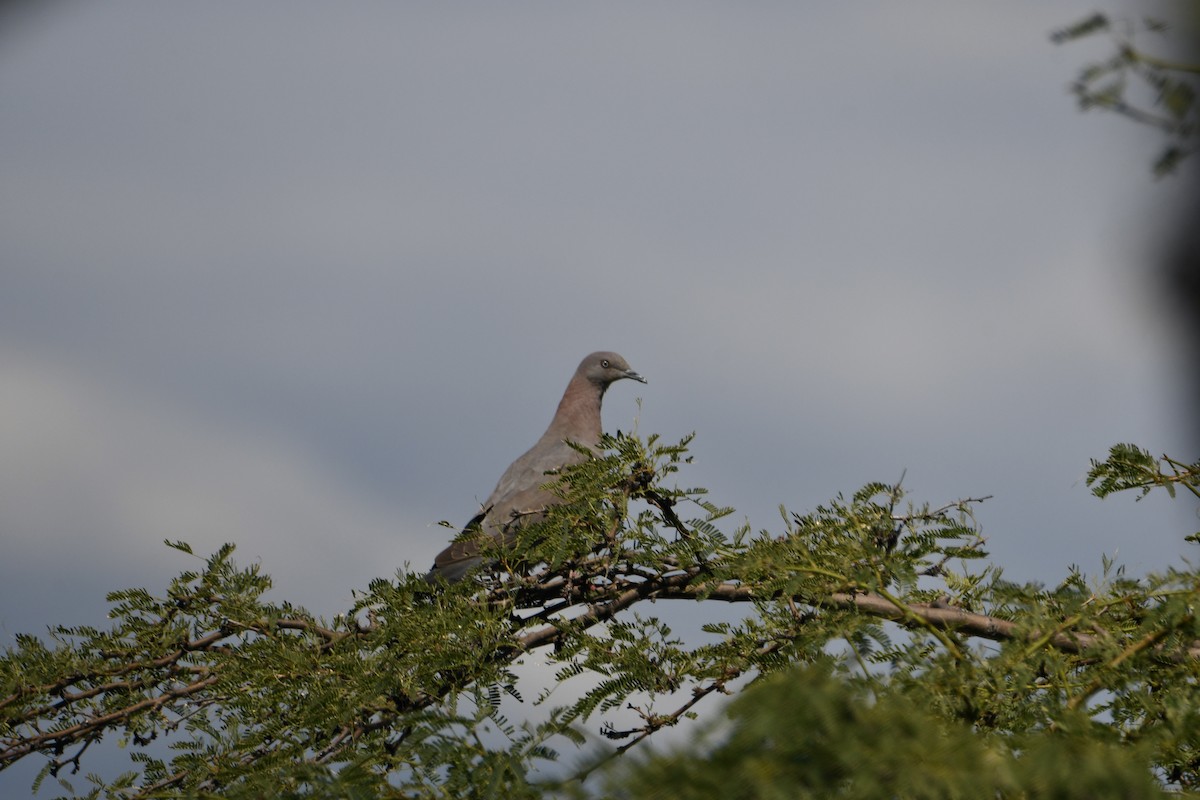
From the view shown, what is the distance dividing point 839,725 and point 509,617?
9.96ft

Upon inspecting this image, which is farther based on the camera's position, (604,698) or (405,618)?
(405,618)

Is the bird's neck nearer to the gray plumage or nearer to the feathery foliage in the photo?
the gray plumage

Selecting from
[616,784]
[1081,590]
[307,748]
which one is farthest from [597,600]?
[616,784]

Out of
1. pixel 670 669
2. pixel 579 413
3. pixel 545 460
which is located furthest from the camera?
pixel 579 413

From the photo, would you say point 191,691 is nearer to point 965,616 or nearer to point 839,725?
point 965,616

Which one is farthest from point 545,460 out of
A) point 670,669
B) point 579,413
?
point 670,669

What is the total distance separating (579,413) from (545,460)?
1.39 metres

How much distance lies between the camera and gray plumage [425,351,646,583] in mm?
6363

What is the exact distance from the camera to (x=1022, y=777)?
189 cm

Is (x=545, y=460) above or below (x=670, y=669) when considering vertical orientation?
above

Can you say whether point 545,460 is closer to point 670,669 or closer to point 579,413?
point 579,413

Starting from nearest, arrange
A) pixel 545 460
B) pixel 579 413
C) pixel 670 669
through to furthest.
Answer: pixel 670 669 → pixel 545 460 → pixel 579 413

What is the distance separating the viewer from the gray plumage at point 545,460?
6.36m

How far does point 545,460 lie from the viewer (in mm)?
8516
